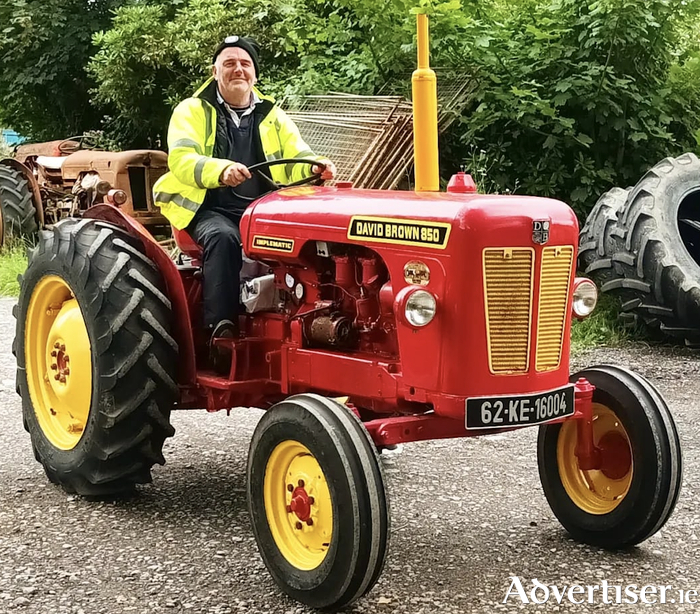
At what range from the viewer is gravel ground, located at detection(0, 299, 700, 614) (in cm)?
314

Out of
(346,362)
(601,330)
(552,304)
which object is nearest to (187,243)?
(346,362)

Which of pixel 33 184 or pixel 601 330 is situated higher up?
pixel 33 184

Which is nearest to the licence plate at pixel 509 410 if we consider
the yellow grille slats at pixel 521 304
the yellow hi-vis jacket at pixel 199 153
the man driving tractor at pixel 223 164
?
the yellow grille slats at pixel 521 304

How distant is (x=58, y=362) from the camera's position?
4305 millimetres

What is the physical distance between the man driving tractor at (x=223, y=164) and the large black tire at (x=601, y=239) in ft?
11.4

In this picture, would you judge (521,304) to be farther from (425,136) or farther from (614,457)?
(425,136)

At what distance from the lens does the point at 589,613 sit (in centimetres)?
302

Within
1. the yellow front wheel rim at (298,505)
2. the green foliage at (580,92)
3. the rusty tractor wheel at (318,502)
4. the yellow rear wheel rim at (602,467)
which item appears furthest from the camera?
the green foliage at (580,92)

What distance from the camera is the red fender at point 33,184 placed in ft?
40.4

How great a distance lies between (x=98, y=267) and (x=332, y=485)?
1546 mm

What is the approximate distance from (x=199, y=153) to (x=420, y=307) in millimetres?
1460

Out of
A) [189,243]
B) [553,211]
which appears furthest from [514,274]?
[189,243]

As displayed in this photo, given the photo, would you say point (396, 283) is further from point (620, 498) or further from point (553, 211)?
point (620, 498)

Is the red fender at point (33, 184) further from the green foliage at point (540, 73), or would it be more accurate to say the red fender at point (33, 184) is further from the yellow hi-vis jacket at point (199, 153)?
the yellow hi-vis jacket at point (199, 153)
